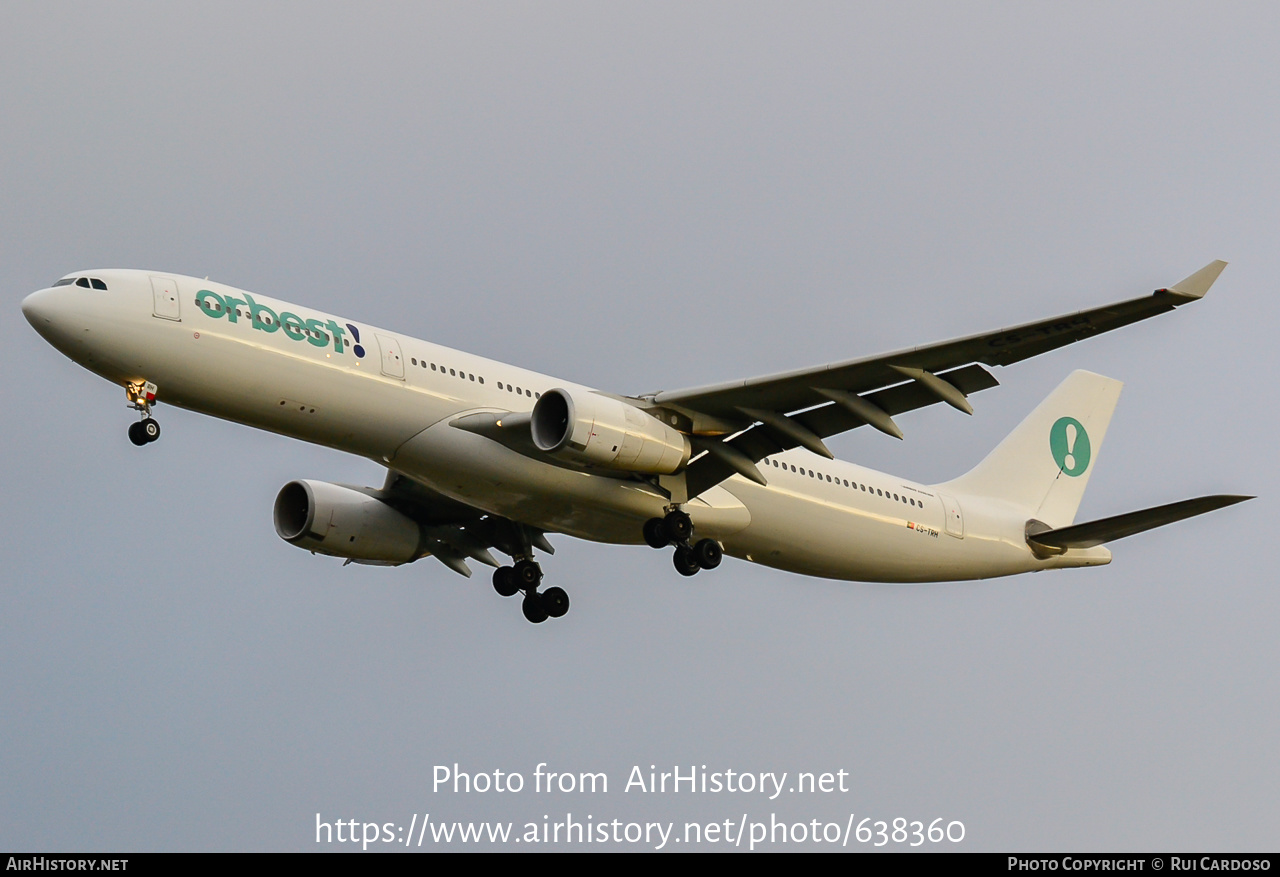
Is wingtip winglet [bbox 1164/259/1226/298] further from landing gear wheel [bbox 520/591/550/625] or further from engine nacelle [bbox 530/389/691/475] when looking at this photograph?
landing gear wheel [bbox 520/591/550/625]

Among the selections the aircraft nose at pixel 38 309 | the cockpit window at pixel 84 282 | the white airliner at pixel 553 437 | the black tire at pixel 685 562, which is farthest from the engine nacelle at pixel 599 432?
the aircraft nose at pixel 38 309

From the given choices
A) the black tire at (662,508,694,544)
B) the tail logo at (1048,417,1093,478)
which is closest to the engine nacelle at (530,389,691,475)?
the black tire at (662,508,694,544)

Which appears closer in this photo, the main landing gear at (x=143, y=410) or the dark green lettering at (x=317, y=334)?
the main landing gear at (x=143, y=410)

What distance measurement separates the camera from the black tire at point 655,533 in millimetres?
30031

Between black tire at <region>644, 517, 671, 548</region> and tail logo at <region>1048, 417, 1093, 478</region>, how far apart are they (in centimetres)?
1338

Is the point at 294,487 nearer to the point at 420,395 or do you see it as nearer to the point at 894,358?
the point at 420,395

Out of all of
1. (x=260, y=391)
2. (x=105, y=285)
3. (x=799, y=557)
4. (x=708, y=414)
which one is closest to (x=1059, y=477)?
(x=799, y=557)

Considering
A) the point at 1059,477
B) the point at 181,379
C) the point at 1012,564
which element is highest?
the point at 1059,477

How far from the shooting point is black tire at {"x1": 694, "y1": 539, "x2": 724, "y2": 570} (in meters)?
30.4

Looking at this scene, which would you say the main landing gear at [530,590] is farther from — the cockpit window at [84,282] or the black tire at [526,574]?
the cockpit window at [84,282]

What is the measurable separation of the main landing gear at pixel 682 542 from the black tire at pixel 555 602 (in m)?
4.35

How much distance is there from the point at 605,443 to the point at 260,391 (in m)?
6.01

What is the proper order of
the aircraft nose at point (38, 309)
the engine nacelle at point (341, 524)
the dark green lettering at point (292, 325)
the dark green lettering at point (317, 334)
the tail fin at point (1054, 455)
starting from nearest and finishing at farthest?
the aircraft nose at point (38, 309) → the dark green lettering at point (292, 325) → the dark green lettering at point (317, 334) → the engine nacelle at point (341, 524) → the tail fin at point (1054, 455)

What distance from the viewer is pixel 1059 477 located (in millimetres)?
38812
